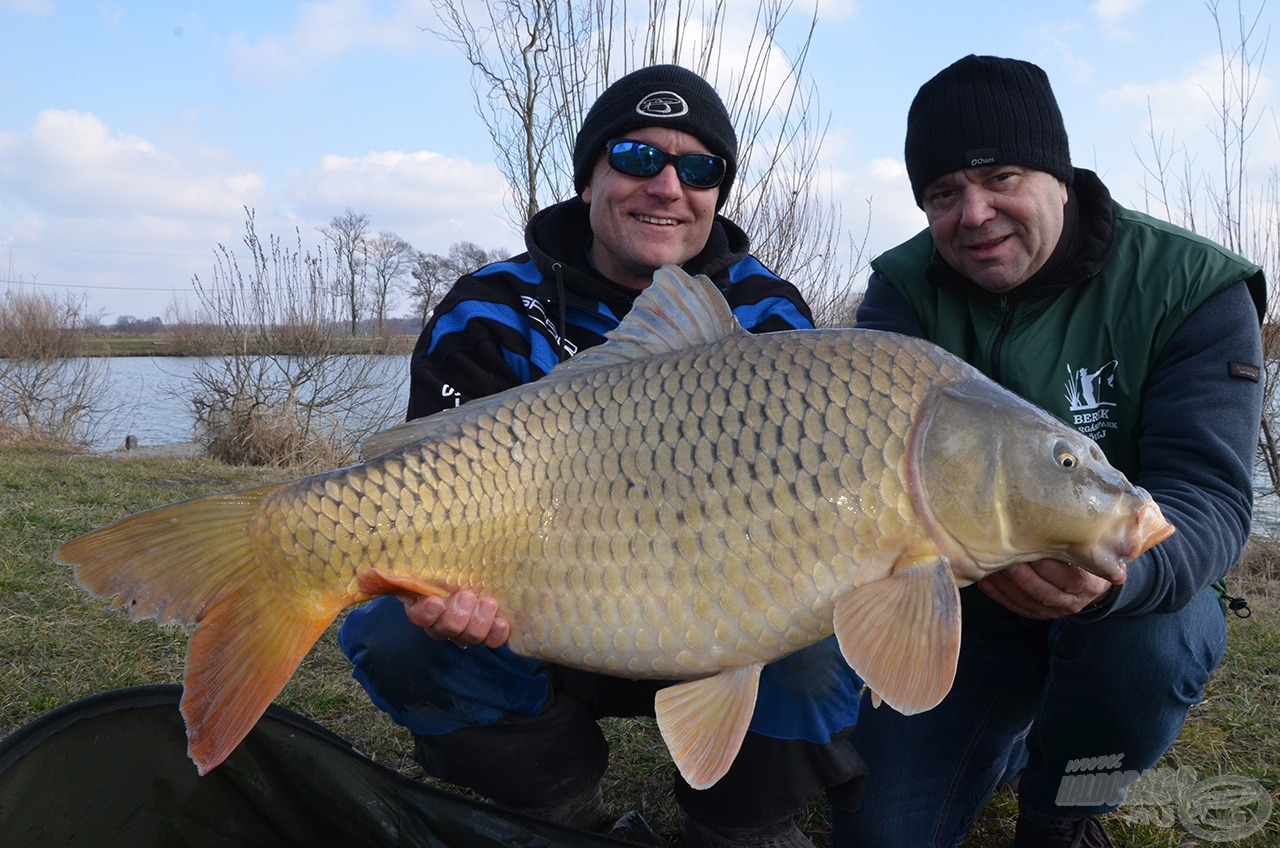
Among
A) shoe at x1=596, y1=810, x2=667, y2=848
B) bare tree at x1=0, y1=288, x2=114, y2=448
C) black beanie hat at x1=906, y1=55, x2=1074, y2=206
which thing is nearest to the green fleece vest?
black beanie hat at x1=906, y1=55, x2=1074, y2=206

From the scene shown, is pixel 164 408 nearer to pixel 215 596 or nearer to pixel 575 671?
pixel 575 671

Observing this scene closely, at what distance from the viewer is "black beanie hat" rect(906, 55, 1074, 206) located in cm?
168

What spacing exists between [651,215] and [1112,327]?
33.2 inches

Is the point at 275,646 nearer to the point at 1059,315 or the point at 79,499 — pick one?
the point at 1059,315

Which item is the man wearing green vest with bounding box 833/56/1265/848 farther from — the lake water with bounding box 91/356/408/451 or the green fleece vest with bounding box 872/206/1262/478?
the lake water with bounding box 91/356/408/451

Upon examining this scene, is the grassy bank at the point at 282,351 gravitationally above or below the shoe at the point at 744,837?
above

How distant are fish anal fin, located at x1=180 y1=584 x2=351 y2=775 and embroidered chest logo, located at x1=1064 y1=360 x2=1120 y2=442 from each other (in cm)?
126

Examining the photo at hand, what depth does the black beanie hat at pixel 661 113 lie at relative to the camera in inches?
71.1

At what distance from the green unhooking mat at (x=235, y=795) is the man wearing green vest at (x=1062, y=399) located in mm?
677

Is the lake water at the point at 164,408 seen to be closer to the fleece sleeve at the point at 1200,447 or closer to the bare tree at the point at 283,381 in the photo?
the bare tree at the point at 283,381

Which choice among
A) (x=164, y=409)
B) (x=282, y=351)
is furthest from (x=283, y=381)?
(x=164, y=409)

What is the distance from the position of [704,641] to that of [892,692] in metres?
0.23

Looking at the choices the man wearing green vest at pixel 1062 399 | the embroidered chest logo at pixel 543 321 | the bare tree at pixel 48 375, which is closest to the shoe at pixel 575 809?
the man wearing green vest at pixel 1062 399

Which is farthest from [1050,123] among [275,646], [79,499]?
[79,499]
